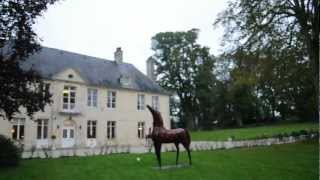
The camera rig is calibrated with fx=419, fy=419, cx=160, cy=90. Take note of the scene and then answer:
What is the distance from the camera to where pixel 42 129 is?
118 ft

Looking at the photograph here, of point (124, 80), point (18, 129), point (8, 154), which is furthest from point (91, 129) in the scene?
point (8, 154)

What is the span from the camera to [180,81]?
6625 cm

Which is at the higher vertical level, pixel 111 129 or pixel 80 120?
pixel 80 120

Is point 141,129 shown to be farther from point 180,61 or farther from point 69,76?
point 180,61

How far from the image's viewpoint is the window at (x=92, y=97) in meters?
40.4

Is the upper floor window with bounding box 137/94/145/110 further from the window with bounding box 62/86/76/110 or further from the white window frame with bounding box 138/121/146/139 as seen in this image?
the window with bounding box 62/86/76/110

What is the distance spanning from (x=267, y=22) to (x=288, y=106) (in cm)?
4644

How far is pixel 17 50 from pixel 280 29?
A: 15536 mm

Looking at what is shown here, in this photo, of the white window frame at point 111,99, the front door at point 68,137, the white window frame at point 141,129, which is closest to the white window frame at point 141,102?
the white window frame at point 141,129

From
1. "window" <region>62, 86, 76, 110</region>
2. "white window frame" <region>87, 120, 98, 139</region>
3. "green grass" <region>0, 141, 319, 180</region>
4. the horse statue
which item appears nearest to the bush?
"green grass" <region>0, 141, 319, 180</region>

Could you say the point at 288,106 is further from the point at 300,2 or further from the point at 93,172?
the point at 93,172

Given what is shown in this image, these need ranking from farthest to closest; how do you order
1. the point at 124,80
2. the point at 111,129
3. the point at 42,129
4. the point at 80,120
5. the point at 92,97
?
the point at 124,80 < the point at 111,129 < the point at 92,97 < the point at 80,120 < the point at 42,129

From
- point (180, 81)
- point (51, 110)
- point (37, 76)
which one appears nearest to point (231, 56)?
point (37, 76)

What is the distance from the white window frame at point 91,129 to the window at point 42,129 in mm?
4678
